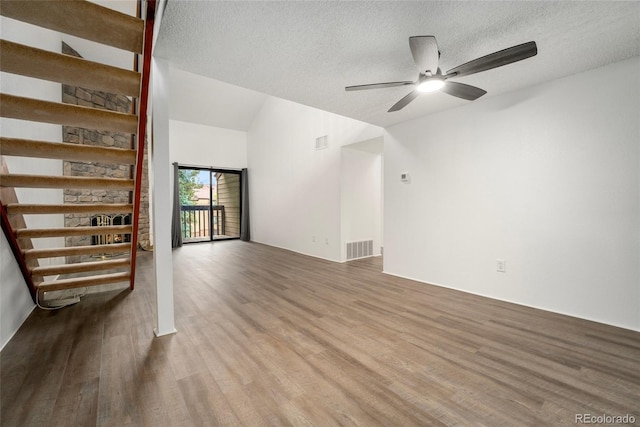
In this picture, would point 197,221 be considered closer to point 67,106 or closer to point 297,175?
point 297,175

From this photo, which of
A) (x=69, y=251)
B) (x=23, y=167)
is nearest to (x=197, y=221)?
(x=23, y=167)

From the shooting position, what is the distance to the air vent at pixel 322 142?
5164 millimetres

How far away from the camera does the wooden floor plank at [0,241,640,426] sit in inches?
53.4

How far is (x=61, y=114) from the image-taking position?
1.75m

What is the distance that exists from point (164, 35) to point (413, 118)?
2950 millimetres

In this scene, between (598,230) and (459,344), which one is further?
(598,230)

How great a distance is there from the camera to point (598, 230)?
2352 millimetres

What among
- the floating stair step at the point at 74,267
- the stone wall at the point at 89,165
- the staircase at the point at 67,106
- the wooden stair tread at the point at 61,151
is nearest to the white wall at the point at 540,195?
the staircase at the point at 67,106

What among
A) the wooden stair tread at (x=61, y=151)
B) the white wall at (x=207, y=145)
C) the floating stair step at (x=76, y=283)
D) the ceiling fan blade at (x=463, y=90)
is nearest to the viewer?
the wooden stair tread at (x=61, y=151)

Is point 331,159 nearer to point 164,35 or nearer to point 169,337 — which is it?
point 164,35

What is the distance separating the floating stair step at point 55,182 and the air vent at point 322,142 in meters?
3.48

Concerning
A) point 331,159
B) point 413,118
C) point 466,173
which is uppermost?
point 413,118

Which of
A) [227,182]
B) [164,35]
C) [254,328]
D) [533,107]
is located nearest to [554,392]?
[254,328]

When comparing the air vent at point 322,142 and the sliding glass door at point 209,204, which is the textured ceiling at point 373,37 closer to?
the air vent at point 322,142
